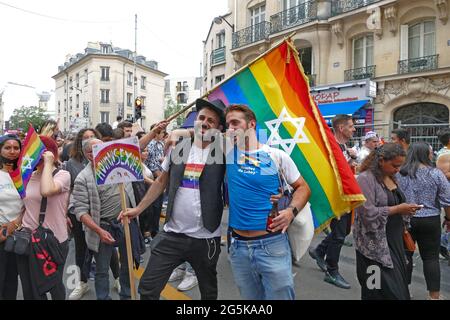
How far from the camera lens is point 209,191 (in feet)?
9.86

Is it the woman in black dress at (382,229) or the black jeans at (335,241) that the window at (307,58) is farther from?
the woman in black dress at (382,229)

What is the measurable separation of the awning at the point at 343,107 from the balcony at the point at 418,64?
189 cm

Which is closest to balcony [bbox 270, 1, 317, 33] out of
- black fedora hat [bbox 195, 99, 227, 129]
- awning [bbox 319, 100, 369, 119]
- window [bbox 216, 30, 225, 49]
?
awning [bbox 319, 100, 369, 119]

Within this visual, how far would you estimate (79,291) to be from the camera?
13.8ft

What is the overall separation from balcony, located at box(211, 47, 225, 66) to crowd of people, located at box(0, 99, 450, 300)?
2208 cm

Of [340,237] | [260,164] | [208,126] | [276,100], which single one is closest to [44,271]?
[208,126]

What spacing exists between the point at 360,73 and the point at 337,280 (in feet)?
46.3

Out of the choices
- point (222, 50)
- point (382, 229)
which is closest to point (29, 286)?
point (382, 229)

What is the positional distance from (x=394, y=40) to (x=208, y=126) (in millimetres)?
15091

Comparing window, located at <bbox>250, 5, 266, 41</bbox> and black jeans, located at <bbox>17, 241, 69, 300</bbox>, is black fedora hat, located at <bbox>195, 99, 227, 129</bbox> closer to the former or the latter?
black jeans, located at <bbox>17, 241, 69, 300</bbox>

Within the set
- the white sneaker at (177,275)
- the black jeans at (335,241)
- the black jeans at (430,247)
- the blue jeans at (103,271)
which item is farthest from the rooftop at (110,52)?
the black jeans at (430,247)

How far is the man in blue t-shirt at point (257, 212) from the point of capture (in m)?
2.59

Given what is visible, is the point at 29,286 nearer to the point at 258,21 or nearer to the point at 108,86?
the point at 258,21
